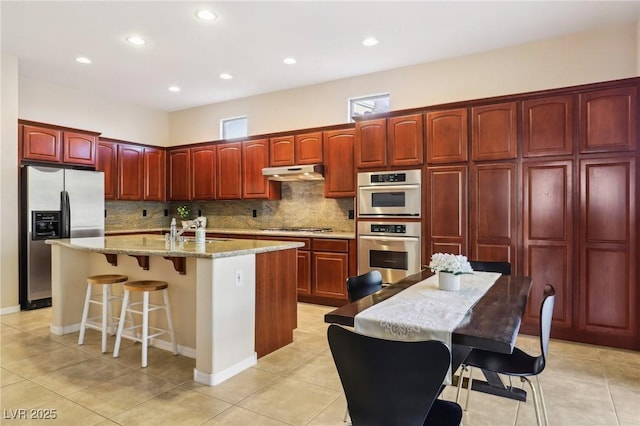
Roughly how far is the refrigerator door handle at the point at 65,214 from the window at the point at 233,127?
103 inches

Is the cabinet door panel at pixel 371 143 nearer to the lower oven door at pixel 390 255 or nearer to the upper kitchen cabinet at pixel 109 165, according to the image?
the lower oven door at pixel 390 255


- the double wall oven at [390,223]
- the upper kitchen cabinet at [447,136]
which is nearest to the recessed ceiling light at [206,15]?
the double wall oven at [390,223]

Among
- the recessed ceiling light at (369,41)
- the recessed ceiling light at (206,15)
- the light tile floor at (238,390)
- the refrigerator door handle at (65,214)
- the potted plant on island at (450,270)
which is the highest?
the recessed ceiling light at (369,41)

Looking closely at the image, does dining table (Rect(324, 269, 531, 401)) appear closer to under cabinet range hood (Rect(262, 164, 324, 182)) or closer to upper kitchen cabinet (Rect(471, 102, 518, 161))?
upper kitchen cabinet (Rect(471, 102, 518, 161))

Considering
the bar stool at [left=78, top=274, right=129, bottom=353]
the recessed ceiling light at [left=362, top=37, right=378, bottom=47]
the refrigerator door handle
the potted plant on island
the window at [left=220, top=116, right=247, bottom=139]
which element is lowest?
the bar stool at [left=78, top=274, right=129, bottom=353]

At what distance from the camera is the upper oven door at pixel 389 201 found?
4.35 m

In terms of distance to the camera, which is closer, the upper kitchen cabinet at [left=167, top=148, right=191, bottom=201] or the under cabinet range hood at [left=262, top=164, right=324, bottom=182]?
the under cabinet range hood at [left=262, top=164, right=324, bottom=182]

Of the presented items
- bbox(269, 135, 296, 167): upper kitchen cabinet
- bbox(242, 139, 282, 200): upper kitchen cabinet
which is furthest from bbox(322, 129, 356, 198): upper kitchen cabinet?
bbox(242, 139, 282, 200): upper kitchen cabinet

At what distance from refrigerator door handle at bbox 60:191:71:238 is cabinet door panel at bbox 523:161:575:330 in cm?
545

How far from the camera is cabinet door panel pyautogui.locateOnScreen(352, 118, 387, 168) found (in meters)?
4.55

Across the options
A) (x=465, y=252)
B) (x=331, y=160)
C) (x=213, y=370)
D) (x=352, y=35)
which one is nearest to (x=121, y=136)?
(x=331, y=160)

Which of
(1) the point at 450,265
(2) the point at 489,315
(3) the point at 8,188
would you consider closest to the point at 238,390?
(1) the point at 450,265

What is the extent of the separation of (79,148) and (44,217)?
114 cm

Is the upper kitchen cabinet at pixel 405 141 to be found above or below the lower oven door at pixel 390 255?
above
